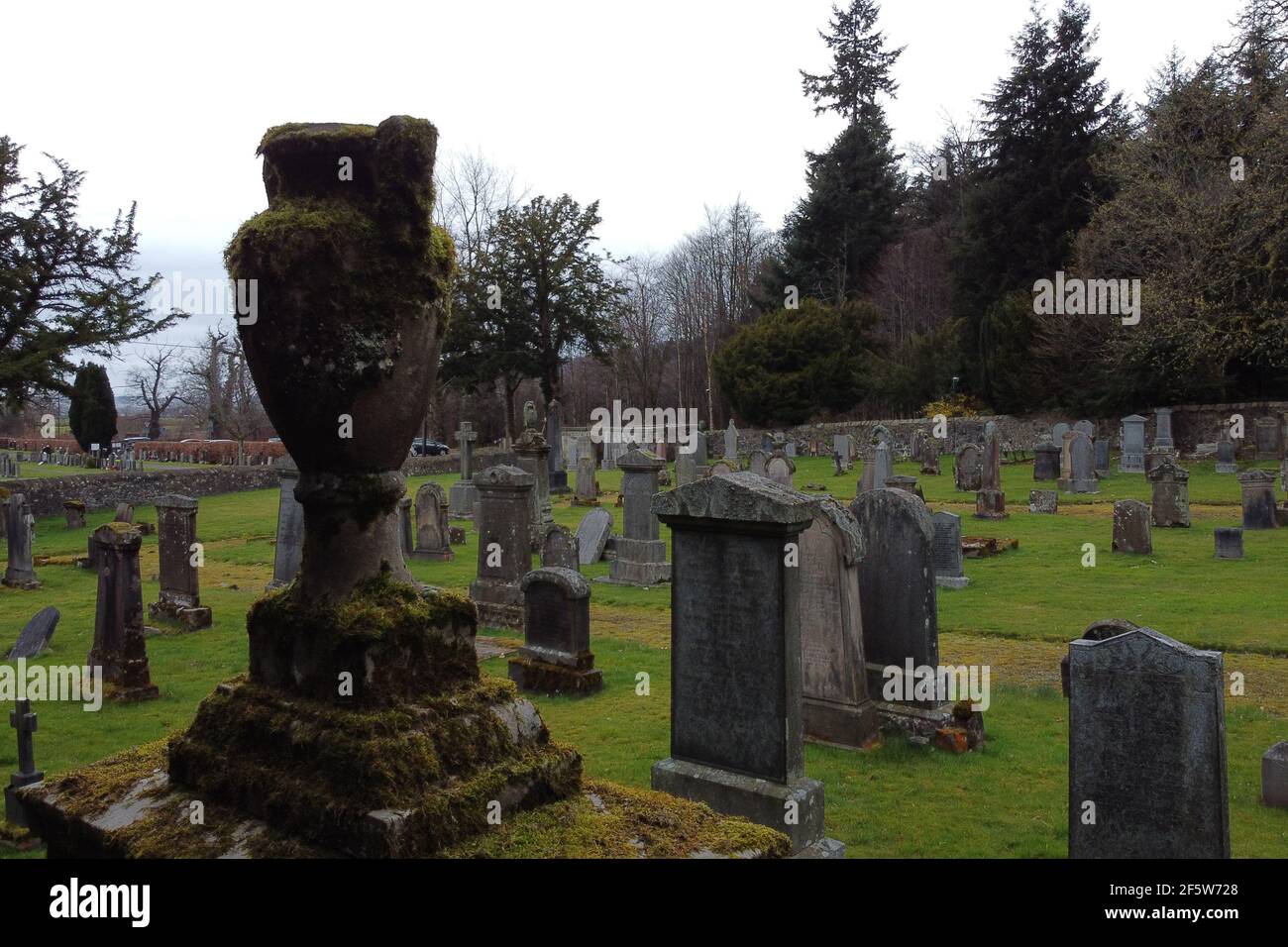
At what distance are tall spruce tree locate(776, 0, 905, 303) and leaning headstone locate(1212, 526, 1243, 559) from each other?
33250mm

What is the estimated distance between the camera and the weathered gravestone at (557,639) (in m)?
9.11

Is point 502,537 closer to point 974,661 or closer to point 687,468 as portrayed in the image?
point 974,661

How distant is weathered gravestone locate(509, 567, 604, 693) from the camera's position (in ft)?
29.9

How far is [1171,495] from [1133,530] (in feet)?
10.7


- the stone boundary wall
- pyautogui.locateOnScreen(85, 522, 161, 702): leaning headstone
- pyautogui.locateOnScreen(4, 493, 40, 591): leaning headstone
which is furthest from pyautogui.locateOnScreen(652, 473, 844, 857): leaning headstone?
the stone boundary wall

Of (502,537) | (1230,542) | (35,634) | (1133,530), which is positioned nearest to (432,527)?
(502,537)

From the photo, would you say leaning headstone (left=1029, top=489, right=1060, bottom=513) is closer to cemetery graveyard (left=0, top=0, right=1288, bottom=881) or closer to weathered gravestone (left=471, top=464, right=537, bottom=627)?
cemetery graveyard (left=0, top=0, right=1288, bottom=881)

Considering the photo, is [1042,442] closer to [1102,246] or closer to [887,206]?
[1102,246]

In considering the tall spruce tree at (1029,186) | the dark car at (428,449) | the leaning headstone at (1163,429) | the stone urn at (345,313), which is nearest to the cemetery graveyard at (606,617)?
Answer: the stone urn at (345,313)

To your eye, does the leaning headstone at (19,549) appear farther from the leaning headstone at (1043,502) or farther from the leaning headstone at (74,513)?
the leaning headstone at (1043,502)

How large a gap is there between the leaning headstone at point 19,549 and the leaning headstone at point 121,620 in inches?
298

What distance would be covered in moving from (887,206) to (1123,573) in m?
37.8

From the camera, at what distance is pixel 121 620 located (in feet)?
29.9
